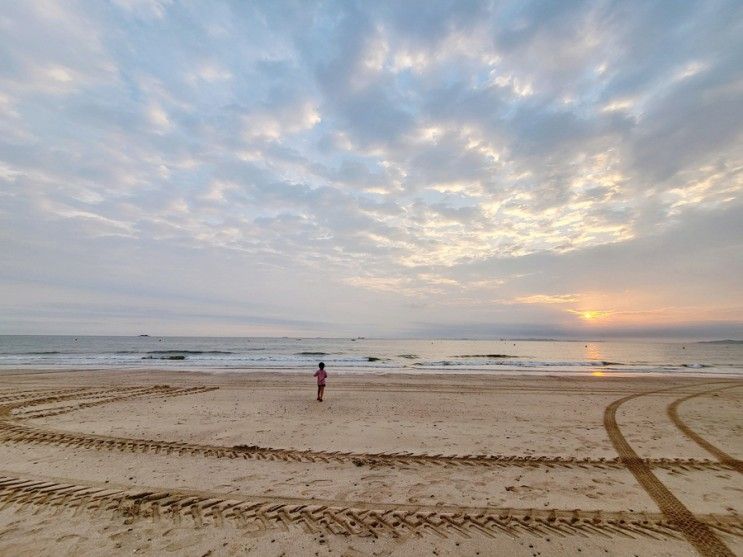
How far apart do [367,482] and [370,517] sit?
4.32 ft

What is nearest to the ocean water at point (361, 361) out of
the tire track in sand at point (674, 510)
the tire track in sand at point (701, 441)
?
the tire track in sand at point (701, 441)

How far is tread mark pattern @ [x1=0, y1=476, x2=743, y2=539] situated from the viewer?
5035 mm

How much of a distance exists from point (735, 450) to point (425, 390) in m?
12.3

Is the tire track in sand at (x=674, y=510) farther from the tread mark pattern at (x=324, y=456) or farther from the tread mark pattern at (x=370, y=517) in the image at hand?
the tread mark pattern at (x=324, y=456)

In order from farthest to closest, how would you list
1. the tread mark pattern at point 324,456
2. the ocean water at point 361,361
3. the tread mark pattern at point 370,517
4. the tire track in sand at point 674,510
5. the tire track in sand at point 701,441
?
1. the ocean water at point 361,361
2. the tire track in sand at point 701,441
3. the tread mark pattern at point 324,456
4. the tread mark pattern at point 370,517
5. the tire track in sand at point 674,510

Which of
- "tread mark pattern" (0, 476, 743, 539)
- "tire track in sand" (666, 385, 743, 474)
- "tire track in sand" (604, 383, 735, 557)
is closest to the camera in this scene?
"tire track in sand" (604, 383, 735, 557)

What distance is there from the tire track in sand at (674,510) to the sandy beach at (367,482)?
0.09 ft

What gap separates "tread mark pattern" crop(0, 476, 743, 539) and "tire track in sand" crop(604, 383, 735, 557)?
147mm

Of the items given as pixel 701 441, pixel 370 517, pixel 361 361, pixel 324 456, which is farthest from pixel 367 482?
pixel 361 361

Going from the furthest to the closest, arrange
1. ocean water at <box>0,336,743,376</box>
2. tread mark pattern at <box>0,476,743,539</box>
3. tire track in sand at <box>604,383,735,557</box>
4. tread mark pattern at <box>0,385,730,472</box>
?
1. ocean water at <box>0,336,743,376</box>
2. tread mark pattern at <box>0,385,730,472</box>
3. tread mark pattern at <box>0,476,743,539</box>
4. tire track in sand at <box>604,383,735,557</box>

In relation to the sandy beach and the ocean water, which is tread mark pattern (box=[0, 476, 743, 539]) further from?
the ocean water

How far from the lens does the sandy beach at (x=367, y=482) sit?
15.8 feet

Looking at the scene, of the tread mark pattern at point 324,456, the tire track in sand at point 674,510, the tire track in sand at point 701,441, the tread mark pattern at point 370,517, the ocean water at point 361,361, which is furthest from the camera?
the ocean water at point 361,361

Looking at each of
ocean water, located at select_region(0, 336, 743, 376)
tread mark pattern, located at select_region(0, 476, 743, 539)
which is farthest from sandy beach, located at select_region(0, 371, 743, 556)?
ocean water, located at select_region(0, 336, 743, 376)
